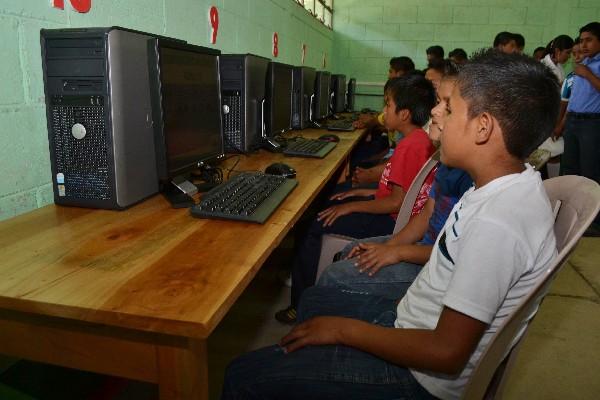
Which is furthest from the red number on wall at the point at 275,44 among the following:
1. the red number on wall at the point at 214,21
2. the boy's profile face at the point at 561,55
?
the boy's profile face at the point at 561,55

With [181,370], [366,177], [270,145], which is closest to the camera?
[181,370]

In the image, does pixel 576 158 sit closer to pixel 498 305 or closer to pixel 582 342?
pixel 582 342

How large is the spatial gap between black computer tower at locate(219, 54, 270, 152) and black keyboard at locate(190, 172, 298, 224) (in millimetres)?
589

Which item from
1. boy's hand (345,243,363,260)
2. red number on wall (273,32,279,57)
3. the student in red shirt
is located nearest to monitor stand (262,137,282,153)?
the student in red shirt

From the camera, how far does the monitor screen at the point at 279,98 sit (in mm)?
2307

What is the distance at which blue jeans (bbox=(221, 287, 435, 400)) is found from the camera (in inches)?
33.6

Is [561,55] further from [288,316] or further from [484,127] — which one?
[484,127]

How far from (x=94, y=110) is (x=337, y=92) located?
3.85m

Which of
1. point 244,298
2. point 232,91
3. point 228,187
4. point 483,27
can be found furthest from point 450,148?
point 483,27

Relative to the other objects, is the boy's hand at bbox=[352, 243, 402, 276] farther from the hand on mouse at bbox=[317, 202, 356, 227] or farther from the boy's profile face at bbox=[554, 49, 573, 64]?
the boy's profile face at bbox=[554, 49, 573, 64]

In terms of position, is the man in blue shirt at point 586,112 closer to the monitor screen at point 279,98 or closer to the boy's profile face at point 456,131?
the monitor screen at point 279,98

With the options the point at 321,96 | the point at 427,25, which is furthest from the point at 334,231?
the point at 427,25

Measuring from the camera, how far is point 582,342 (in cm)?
199

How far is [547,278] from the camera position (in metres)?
0.65
